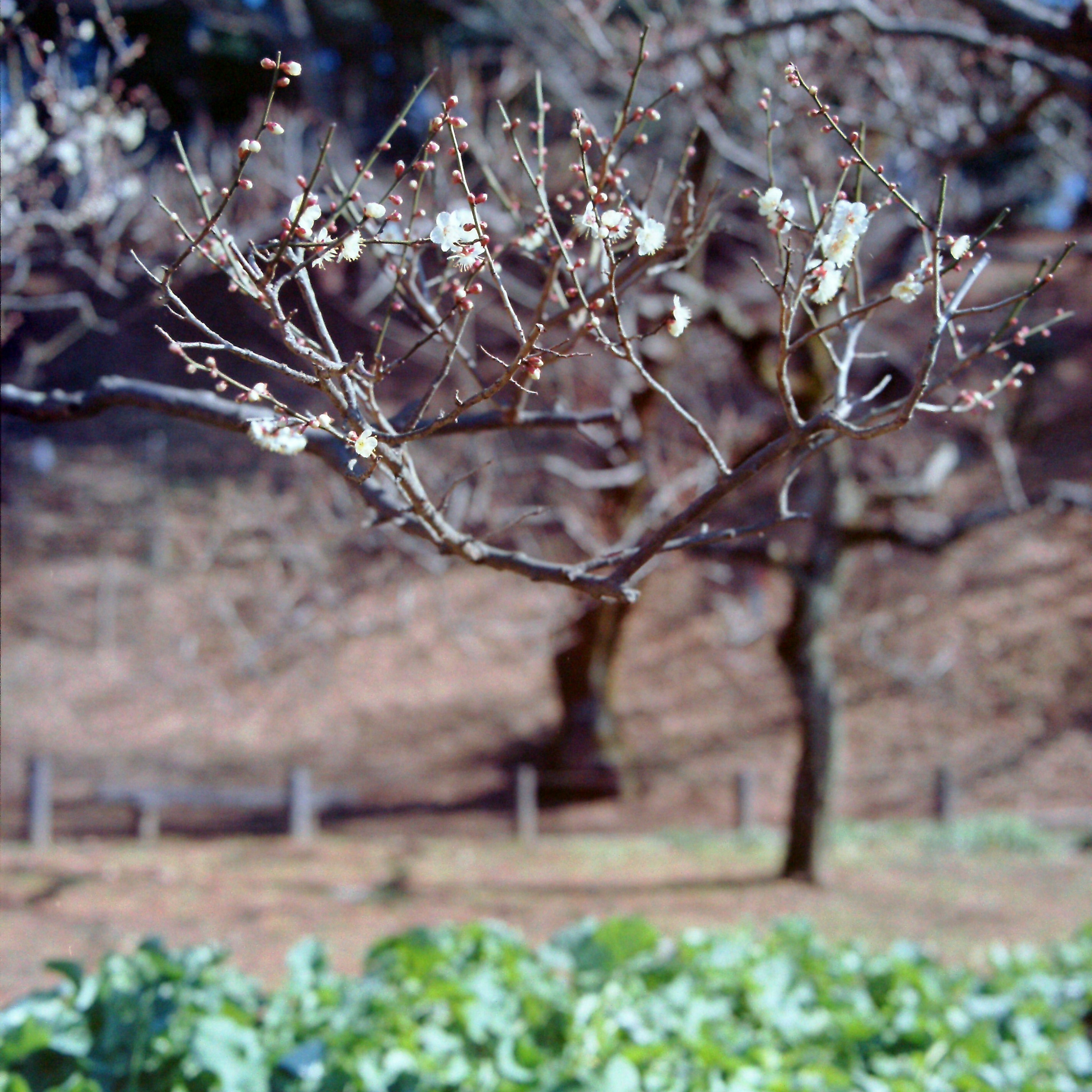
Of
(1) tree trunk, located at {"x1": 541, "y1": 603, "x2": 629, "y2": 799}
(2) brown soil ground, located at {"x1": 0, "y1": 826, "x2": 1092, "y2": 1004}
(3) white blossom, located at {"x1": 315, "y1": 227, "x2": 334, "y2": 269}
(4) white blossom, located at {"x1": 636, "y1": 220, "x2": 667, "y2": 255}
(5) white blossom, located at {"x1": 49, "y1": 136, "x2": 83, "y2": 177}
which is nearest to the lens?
(3) white blossom, located at {"x1": 315, "y1": 227, "x2": 334, "y2": 269}

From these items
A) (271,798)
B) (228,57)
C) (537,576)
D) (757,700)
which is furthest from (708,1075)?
(228,57)

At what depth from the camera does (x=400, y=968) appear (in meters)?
4.34

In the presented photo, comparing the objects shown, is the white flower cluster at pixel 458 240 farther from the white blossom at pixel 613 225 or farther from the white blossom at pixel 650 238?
the white blossom at pixel 650 238

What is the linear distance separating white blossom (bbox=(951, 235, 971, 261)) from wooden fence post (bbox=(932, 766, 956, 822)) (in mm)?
10016

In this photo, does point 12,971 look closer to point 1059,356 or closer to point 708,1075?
point 708,1075

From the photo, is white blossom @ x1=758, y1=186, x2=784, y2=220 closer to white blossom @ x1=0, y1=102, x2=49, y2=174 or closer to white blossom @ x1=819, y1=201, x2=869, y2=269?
white blossom @ x1=819, y1=201, x2=869, y2=269

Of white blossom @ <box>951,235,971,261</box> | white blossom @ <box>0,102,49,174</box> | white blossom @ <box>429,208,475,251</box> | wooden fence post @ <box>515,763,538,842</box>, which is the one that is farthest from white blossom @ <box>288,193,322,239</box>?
wooden fence post @ <box>515,763,538,842</box>

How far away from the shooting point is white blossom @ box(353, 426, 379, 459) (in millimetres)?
2125

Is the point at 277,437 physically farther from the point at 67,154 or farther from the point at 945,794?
the point at 945,794

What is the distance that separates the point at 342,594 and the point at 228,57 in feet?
27.9

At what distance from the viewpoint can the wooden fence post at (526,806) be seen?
34.7 ft

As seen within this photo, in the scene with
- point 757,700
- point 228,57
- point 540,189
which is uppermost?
point 228,57

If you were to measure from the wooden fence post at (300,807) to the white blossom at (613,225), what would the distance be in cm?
914

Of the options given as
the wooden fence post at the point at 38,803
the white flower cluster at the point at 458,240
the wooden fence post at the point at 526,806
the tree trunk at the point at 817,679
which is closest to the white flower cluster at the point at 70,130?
the white flower cluster at the point at 458,240
